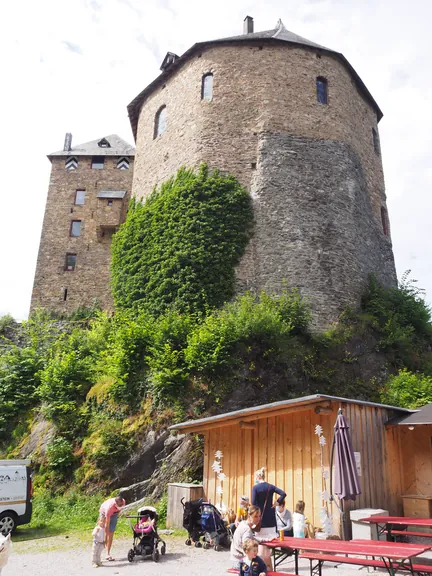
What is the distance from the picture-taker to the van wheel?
11.0m

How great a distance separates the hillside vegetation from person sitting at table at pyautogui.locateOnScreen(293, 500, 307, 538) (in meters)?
4.38

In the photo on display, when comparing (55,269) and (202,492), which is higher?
(55,269)

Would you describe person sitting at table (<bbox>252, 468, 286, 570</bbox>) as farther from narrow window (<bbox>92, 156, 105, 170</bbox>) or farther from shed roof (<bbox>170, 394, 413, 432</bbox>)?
narrow window (<bbox>92, 156, 105, 170</bbox>)

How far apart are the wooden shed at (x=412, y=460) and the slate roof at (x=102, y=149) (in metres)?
27.0

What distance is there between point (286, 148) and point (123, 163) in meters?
15.1

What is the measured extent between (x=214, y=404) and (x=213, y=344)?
1641 mm

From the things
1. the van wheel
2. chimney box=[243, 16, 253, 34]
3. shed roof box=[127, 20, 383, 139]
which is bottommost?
the van wheel

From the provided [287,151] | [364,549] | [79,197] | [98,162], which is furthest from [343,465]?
[98,162]

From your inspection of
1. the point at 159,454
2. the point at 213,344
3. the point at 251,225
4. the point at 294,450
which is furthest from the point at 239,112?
the point at 294,450

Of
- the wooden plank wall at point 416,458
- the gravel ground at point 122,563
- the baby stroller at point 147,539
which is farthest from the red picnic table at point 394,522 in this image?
the baby stroller at point 147,539

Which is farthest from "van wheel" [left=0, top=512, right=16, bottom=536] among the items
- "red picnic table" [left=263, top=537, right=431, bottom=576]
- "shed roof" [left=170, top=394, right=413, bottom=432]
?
"red picnic table" [left=263, top=537, right=431, bottom=576]

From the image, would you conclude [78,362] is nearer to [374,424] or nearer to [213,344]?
[213,344]

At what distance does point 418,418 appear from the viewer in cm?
943

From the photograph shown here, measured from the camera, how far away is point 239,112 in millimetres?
21406
